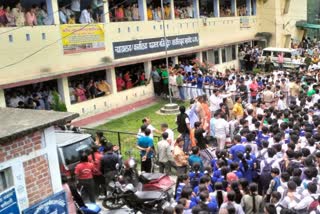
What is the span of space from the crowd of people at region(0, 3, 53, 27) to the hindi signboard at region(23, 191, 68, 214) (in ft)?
32.1

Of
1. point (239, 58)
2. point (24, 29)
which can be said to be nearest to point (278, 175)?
point (24, 29)

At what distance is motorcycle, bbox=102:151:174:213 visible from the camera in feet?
26.8

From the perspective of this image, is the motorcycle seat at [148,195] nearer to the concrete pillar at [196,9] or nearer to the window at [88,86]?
the window at [88,86]

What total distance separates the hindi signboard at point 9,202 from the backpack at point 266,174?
4.41 meters

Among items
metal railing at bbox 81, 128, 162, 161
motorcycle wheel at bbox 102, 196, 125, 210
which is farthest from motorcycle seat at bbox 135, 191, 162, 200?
metal railing at bbox 81, 128, 162, 161

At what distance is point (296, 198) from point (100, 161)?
165 inches

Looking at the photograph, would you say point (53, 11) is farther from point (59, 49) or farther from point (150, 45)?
point (150, 45)

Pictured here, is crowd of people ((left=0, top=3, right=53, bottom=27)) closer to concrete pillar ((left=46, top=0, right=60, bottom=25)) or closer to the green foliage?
concrete pillar ((left=46, top=0, right=60, bottom=25))

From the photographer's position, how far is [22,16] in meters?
15.4

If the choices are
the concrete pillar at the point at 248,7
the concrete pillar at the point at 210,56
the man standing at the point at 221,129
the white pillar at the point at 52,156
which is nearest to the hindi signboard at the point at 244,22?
the concrete pillar at the point at 248,7

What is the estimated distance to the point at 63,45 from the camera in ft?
54.1

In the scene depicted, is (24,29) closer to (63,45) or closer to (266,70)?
(63,45)

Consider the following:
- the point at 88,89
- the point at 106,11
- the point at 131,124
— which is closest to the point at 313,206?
the point at 131,124

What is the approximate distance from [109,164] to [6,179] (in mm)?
3336
